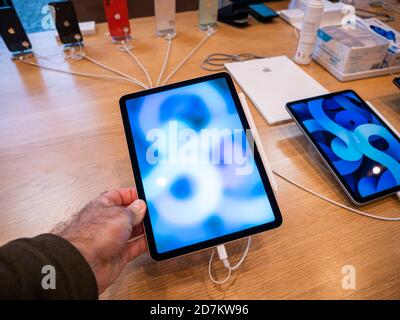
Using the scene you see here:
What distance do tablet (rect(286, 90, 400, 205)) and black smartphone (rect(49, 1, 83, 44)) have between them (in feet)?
2.34

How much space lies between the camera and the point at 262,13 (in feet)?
3.48

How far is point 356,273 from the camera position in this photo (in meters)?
0.44

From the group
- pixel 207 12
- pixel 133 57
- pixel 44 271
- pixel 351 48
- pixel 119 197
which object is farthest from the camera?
pixel 207 12

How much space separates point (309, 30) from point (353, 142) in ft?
1.35

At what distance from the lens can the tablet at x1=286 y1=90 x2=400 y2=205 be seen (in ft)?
1.69

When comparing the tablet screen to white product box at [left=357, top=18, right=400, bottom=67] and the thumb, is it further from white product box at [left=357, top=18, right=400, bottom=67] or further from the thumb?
white product box at [left=357, top=18, right=400, bottom=67]

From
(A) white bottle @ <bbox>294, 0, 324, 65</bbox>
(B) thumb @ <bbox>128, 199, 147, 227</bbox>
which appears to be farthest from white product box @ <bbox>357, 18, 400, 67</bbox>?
(B) thumb @ <bbox>128, 199, 147, 227</bbox>

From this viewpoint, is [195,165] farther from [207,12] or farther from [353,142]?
[207,12]

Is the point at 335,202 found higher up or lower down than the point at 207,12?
lower down

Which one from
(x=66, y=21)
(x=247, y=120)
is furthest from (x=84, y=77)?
(x=247, y=120)

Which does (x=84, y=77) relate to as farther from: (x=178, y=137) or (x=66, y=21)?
(x=178, y=137)

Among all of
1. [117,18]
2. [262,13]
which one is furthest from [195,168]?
[262,13]

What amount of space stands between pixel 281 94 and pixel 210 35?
426mm

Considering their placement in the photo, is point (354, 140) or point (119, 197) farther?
point (354, 140)
